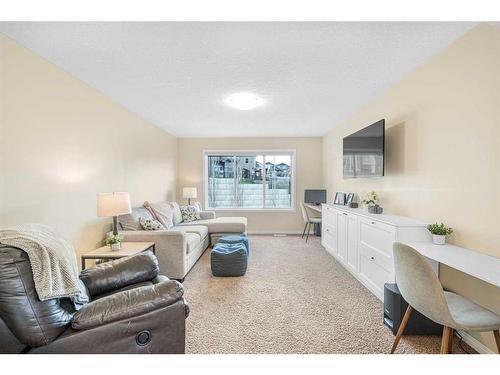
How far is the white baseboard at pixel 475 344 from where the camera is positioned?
65.3 inches

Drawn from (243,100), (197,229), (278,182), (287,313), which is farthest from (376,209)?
(278,182)

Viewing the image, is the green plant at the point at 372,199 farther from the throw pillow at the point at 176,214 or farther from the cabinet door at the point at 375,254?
the throw pillow at the point at 176,214

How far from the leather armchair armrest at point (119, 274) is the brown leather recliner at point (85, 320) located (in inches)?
18.2

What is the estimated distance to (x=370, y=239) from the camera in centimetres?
265

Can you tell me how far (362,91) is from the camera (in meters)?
2.96

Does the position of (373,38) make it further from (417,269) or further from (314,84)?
(417,269)

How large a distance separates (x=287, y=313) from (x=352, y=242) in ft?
4.70

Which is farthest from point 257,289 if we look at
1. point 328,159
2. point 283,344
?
point 328,159

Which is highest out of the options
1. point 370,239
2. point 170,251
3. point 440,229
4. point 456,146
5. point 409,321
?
point 456,146

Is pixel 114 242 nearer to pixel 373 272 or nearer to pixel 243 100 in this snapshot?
pixel 243 100

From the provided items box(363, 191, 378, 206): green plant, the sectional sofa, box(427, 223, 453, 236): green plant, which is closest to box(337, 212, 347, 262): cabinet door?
box(363, 191, 378, 206): green plant

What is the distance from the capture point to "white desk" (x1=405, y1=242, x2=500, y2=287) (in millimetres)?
1321

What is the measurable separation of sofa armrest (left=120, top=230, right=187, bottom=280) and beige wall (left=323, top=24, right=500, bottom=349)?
2649 millimetres

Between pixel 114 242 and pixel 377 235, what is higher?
pixel 377 235
